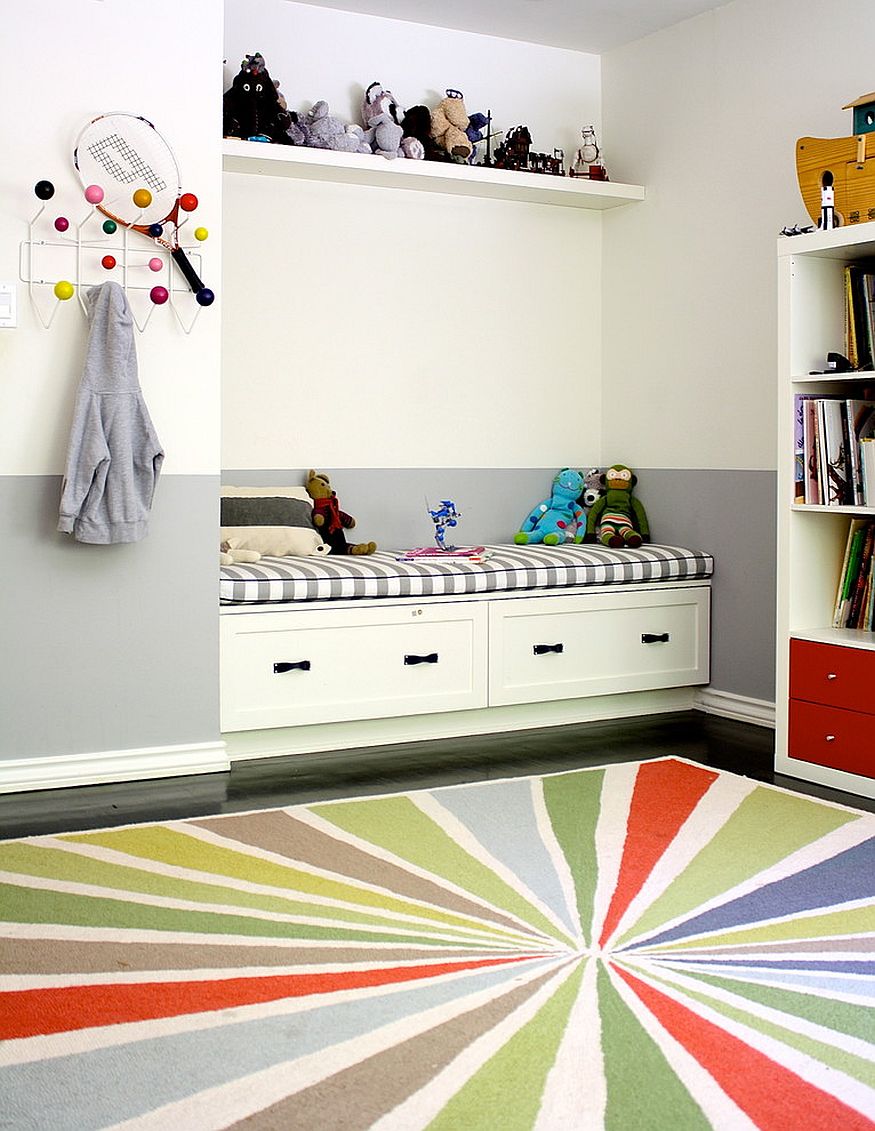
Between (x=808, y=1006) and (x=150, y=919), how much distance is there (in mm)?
1235

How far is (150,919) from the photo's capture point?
248 centimetres

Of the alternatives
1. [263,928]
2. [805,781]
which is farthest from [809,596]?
[263,928]

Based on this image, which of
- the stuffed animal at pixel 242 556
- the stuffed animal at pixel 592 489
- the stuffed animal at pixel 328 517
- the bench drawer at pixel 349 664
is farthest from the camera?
the stuffed animal at pixel 592 489

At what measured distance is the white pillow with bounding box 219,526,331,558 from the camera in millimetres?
4172

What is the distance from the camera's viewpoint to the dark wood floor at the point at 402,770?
10.7 feet

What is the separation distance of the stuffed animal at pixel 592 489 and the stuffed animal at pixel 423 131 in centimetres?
136

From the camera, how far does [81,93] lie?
339 centimetres

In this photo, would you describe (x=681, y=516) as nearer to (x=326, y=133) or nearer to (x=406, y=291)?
(x=406, y=291)

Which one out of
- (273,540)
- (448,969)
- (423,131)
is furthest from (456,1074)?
(423,131)

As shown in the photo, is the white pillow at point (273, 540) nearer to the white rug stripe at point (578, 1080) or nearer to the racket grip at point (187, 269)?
the racket grip at point (187, 269)

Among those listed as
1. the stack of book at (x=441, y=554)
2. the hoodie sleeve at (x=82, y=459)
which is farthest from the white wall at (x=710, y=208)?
the hoodie sleeve at (x=82, y=459)

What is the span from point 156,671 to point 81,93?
1.58 meters

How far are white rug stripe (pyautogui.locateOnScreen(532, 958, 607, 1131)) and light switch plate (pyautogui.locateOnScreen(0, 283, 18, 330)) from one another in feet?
7.46

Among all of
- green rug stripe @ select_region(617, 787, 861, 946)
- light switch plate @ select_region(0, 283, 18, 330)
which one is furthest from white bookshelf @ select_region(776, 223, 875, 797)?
light switch plate @ select_region(0, 283, 18, 330)
